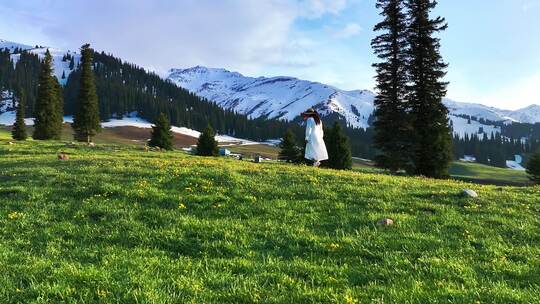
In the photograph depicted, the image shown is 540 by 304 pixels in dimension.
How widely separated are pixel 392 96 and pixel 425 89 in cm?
317

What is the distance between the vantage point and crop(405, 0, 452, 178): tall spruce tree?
144 feet

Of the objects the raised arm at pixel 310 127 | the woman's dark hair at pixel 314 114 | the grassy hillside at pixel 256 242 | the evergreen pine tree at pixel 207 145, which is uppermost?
the woman's dark hair at pixel 314 114

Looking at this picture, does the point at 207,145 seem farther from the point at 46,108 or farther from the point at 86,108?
the point at 46,108

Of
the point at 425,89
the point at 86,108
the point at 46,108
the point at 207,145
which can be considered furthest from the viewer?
the point at 46,108

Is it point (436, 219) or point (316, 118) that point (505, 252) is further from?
point (316, 118)

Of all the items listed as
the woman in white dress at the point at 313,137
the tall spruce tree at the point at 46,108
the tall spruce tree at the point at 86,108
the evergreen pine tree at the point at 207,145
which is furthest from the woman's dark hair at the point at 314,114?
the tall spruce tree at the point at 46,108

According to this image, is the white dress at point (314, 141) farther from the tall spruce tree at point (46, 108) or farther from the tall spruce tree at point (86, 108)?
the tall spruce tree at point (46, 108)

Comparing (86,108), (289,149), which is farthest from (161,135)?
(289,149)

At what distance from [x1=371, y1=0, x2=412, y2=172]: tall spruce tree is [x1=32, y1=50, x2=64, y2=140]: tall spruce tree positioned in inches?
2393

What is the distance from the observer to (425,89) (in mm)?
44875

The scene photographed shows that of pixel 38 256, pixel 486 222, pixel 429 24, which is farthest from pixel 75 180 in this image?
pixel 429 24

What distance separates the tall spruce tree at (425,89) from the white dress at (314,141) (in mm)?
16729

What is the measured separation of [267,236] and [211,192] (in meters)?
5.78

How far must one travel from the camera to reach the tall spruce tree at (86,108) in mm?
79750
